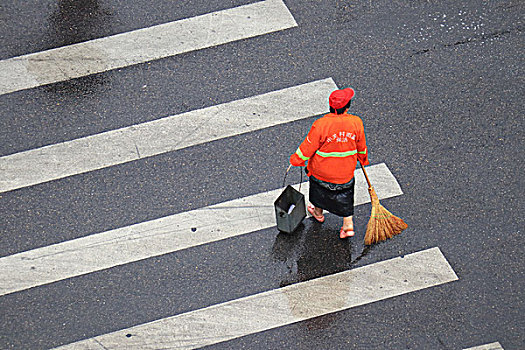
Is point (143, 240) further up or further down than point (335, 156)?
further down

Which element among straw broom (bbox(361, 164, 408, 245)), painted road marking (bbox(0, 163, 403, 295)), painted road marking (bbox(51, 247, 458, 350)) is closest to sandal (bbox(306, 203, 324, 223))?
painted road marking (bbox(0, 163, 403, 295))

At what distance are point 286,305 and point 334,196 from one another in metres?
1.07

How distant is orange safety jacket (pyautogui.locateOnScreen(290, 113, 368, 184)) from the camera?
5.95 meters

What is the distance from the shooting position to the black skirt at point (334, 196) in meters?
6.41

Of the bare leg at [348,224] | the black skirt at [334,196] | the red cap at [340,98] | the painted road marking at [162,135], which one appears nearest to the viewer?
the red cap at [340,98]

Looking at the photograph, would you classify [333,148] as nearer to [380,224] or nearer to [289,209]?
[289,209]

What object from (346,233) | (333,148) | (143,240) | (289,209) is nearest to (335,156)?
(333,148)

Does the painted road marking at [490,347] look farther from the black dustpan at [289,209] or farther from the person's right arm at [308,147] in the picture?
the person's right arm at [308,147]

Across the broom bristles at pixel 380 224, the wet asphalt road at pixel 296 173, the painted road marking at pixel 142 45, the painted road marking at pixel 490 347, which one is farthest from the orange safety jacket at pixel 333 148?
the painted road marking at pixel 142 45

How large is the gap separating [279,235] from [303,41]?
8.61 ft

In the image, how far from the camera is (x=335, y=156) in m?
6.14

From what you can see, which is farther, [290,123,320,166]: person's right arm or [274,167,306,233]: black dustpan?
[274,167,306,233]: black dustpan

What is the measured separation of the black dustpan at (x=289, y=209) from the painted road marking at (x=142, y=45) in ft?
8.24

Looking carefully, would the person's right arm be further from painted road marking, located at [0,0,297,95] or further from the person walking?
painted road marking, located at [0,0,297,95]
